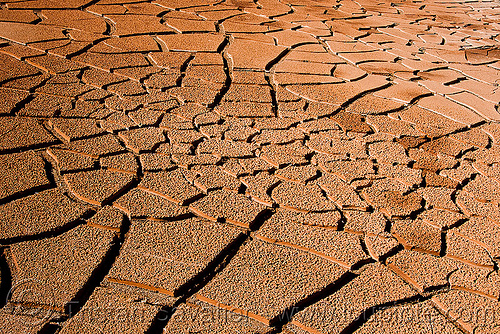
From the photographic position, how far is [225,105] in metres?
3.06

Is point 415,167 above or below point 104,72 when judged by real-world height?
below

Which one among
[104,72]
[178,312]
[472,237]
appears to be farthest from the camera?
[104,72]

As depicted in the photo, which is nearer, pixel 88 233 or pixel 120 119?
pixel 88 233

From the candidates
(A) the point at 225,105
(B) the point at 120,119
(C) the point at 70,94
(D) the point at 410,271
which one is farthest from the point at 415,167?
(C) the point at 70,94

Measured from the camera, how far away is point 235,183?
7.50 ft

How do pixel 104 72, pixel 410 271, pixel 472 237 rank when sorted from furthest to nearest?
1. pixel 104 72
2. pixel 472 237
3. pixel 410 271

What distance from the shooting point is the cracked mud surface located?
163cm

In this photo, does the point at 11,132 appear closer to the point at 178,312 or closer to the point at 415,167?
the point at 178,312

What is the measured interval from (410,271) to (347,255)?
272 millimetres

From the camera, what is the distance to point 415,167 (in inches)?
104

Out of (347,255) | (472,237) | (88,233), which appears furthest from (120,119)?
(472,237)

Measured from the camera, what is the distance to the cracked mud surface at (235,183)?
163cm

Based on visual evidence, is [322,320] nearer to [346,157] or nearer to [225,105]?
[346,157]

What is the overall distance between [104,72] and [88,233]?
179cm
